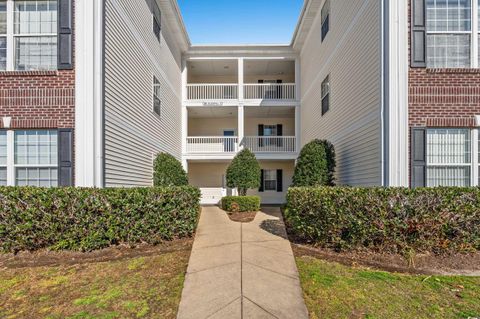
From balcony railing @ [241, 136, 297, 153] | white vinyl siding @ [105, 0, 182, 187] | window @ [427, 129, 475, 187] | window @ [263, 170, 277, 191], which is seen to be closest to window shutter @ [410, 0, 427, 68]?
window @ [427, 129, 475, 187]

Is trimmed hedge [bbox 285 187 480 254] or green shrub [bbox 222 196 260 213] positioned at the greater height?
trimmed hedge [bbox 285 187 480 254]

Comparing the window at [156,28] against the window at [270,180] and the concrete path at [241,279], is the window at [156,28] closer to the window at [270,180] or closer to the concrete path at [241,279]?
the concrete path at [241,279]

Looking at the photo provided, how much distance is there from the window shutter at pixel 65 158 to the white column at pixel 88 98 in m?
0.12

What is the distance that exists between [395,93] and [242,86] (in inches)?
398

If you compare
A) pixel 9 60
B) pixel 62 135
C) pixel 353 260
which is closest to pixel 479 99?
pixel 353 260

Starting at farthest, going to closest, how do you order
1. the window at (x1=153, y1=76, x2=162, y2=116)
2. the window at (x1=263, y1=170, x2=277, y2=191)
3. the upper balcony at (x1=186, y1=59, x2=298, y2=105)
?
the window at (x1=263, y1=170, x2=277, y2=191) → the upper balcony at (x1=186, y1=59, x2=298, y2=105) → the window at (x1=153, y1=76, x2=162, y2=116)

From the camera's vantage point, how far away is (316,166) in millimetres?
9516

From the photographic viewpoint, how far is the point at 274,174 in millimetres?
18188

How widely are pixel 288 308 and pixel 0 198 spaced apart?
18.8 ft

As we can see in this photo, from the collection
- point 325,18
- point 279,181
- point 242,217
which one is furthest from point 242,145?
point 325,18

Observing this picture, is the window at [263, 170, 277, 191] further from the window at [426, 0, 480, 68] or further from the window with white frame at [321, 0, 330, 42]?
the window at [426, 0, 480, 68]

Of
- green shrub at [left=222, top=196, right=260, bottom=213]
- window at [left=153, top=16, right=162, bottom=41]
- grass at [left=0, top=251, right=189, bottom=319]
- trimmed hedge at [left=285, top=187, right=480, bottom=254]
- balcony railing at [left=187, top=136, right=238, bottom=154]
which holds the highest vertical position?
window at [left=153, top=16, right=162, bottom=41]

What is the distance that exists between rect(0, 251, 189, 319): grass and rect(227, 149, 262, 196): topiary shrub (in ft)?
22.8

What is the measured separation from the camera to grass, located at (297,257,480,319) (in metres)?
3.70
